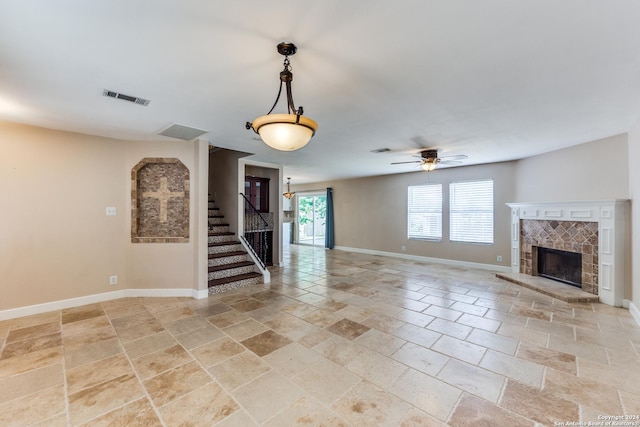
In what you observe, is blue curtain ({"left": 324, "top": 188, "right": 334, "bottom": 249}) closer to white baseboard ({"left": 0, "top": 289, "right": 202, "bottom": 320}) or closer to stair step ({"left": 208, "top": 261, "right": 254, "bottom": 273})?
stair step ({"left": 208, "top": 261, "right": 254, "bottom": 273})

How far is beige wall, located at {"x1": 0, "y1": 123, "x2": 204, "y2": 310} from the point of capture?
3578mm

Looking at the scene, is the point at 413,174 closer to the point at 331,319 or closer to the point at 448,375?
the point at 331,319

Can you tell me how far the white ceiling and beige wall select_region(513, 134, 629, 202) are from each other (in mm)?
667

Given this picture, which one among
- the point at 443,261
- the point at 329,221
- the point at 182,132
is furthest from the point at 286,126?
the point at 329,221

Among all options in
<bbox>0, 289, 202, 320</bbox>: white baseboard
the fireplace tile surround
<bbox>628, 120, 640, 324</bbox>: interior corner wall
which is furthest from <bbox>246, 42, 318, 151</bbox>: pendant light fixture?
the fireplace tile surround

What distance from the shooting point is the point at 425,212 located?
7523mm

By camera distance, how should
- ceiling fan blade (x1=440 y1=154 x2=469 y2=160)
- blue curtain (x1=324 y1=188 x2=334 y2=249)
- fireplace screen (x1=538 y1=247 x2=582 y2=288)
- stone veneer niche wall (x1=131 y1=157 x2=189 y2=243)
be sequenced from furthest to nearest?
blue curtain (x1=324 y1=188 x2=334 y2=249), ceiling fan blade (x1=440 y1=154 x2=469 y2=160), fireplace screen (x1=538 y1=247 x2=582 y2=288), stone veneer niche wall (x1=131 y1=157 x2=189 y2=243)

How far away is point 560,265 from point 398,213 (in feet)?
12.5

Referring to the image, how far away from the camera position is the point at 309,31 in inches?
68.2

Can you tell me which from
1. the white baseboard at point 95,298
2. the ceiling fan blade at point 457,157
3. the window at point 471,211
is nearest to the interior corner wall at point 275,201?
the white baseboard at point 95,298

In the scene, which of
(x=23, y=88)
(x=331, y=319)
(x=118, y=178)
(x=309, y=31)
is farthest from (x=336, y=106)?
(x=118, y=178)

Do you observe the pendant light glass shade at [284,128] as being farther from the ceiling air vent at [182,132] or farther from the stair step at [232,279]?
the stair step at [232,279]

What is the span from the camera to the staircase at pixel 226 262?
16.0ft

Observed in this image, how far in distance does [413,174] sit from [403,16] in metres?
6.50
